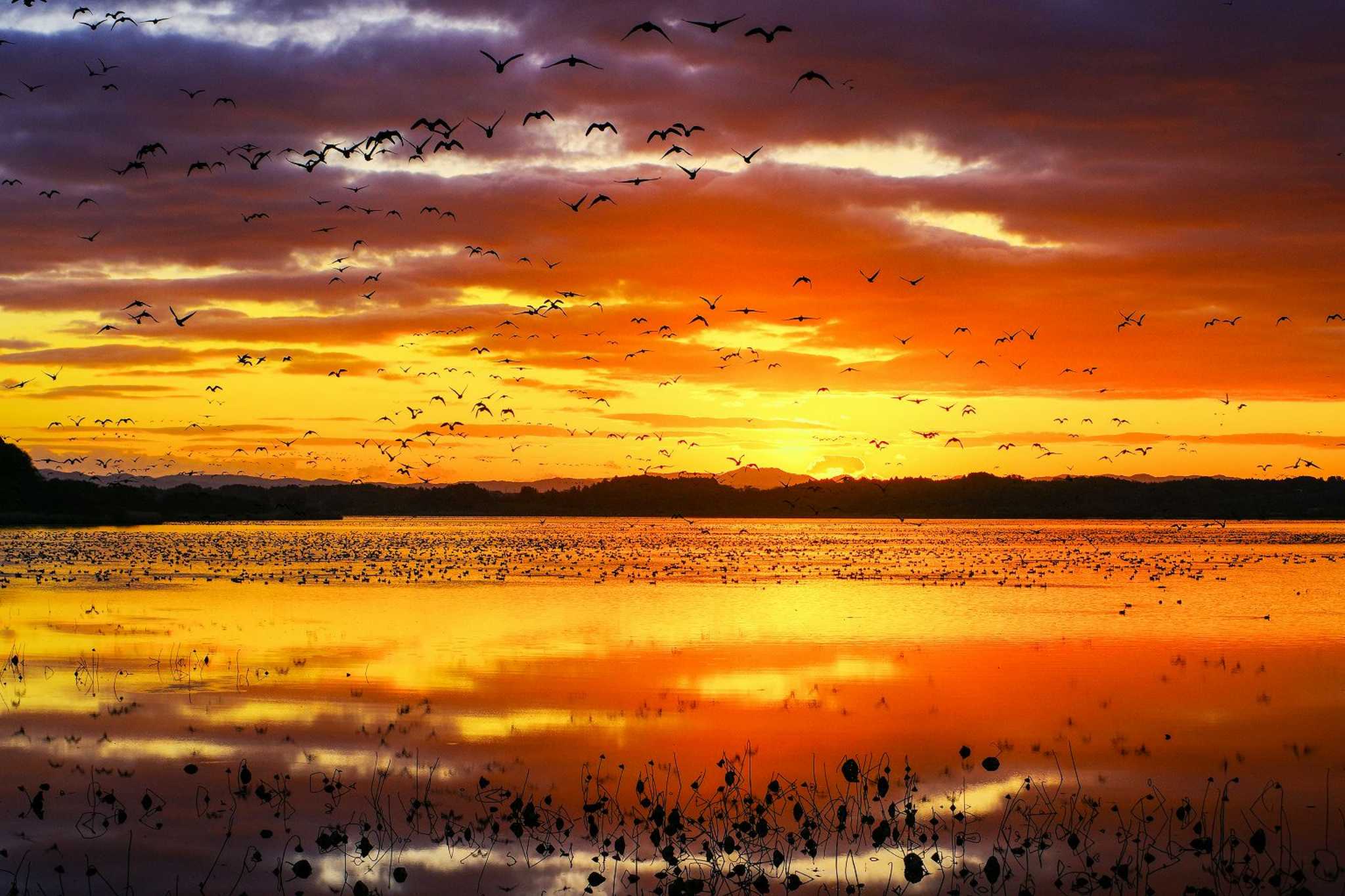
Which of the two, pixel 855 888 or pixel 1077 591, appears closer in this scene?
pixel 855 888

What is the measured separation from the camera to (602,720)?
20578 mm

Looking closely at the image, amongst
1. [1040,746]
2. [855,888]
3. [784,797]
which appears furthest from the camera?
[1040,746]

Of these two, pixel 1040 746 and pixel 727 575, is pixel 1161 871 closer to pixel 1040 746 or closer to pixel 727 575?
pixel 1040 746

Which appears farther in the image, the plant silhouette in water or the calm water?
the calm water

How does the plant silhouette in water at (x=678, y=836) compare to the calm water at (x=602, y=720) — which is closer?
the plant silhouette in water at (x=678, y=836)

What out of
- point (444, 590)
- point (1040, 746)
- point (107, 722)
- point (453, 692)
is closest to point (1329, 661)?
point (1040, 746)

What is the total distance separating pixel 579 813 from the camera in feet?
48.0

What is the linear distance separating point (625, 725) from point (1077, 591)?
115ft

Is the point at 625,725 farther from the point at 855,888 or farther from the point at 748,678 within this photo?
the point at 855,888

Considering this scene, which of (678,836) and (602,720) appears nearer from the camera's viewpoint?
(678,836)

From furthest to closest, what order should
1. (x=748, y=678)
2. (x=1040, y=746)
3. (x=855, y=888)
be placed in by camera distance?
(x=748, y=678), (x=1040, y=746), (x=855, y=888)

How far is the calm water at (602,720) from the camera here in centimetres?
1325

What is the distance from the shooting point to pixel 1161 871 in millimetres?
12883

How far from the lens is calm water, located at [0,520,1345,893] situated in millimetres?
13250
